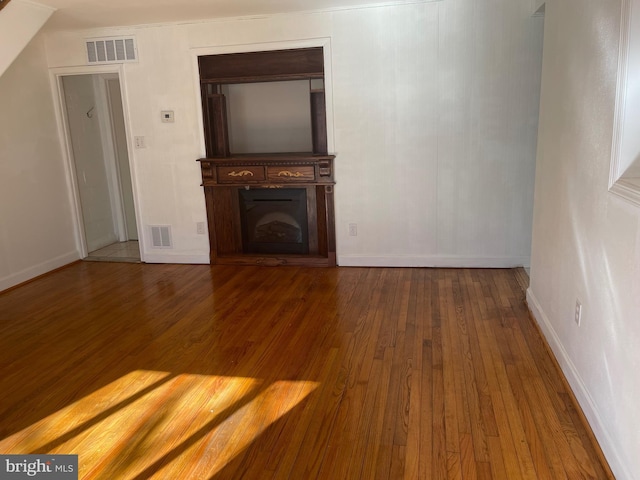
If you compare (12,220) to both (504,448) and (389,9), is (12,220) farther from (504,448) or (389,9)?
(504,448)

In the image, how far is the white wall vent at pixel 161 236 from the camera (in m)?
5.42

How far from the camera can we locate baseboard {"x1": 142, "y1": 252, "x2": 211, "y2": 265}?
538cm

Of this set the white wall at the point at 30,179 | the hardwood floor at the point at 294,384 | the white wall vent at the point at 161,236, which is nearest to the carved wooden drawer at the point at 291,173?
the hardwood floor at the point at 294,384

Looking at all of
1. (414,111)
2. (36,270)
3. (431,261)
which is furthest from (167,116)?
(431,261)

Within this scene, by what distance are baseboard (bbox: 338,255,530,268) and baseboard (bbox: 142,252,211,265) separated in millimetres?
1486

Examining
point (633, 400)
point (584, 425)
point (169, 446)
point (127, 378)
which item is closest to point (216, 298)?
point (127, 378)

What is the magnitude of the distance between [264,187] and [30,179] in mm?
2312

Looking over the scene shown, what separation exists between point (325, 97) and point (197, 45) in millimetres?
1354

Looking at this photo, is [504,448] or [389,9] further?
[389,9]

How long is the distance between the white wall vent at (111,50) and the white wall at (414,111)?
8cm

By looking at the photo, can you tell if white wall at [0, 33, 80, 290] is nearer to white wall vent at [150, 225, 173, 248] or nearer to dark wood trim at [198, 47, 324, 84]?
white wall vent at [150, 225, 173, 248]

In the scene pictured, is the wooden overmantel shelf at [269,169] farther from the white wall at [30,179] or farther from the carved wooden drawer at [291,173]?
the white wall at [30,179]

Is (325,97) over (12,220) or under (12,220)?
over

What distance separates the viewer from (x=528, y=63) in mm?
4324
